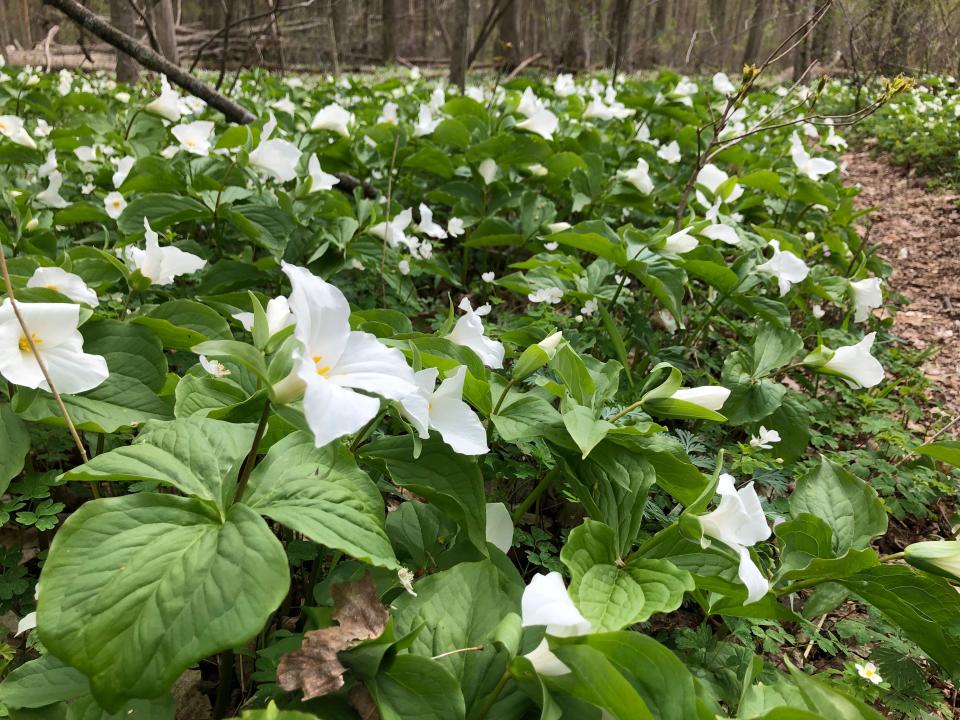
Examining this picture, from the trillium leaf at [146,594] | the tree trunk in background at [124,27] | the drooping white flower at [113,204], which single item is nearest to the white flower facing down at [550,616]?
the trillium leaf at [146,594]

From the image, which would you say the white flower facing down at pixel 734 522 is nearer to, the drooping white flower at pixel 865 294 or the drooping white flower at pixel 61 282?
the drooping white flower at pixel 61 282

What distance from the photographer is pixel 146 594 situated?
810mm

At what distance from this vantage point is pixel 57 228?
269 cm

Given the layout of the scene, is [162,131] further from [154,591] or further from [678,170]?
[154,591]

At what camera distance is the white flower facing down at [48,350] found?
3.84 ft

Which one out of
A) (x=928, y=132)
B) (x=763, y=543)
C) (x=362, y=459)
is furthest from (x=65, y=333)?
(x=928, y=132)

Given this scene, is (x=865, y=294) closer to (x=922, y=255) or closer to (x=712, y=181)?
(x=712, y=181)

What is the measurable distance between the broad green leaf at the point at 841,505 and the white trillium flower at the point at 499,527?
0.61 metres

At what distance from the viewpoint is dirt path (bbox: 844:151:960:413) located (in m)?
3.36

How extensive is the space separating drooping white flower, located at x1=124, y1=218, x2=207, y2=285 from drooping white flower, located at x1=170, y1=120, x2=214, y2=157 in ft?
3.27

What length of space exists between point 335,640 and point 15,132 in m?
2.83

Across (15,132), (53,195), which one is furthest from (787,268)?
(15,132)

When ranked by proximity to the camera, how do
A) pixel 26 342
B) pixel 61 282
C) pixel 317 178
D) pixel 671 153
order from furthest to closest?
1. pixel 671 153
2. pixel 317 178
3. pixel 61 282
4. pixel 26 342

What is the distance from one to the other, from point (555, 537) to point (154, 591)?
1197mm
